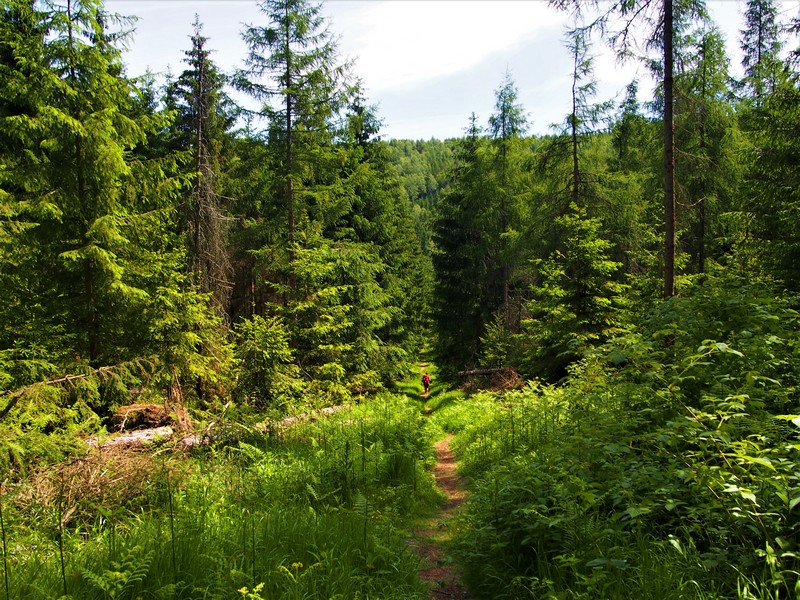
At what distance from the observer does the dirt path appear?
4570 mm

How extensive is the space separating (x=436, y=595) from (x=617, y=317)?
10049 mm

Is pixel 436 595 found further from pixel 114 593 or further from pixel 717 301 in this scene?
pixel 717 301

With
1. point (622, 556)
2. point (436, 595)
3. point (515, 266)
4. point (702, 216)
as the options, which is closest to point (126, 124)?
point (436, 595)

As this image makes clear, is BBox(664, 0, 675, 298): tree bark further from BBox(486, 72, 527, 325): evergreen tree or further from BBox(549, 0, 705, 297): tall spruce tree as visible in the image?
BBox(486, 72, 527, 325): evergreen tree

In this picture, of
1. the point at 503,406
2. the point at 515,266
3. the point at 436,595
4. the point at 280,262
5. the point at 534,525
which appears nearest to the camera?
the point at 534,525

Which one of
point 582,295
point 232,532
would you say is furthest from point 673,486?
point 582,295

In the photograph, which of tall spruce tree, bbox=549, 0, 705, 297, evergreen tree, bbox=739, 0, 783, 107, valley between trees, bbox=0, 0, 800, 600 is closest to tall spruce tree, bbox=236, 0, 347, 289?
valley between trees, bbox=0, 0, 800, 600

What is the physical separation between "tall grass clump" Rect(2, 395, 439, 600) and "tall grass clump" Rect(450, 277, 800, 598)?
1232mm

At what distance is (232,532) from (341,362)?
976cm

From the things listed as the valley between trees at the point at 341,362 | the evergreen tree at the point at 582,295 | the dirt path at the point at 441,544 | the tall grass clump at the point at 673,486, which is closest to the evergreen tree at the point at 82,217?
the valley between trees at the point at 341,362

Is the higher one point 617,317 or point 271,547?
point 617,317

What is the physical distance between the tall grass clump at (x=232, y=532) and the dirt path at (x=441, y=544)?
0.91 feet

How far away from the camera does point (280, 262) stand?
1491cm

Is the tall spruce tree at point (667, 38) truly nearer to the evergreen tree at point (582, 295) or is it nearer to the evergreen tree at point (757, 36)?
the evergreen tree at point (582, 295)
